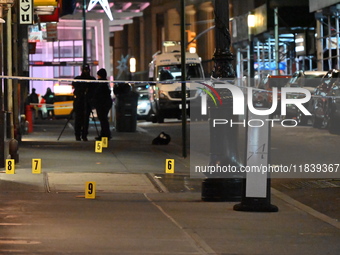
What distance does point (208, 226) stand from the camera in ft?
29.2

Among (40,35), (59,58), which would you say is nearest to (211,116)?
(40,35)

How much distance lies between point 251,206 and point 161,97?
26351 millimetres

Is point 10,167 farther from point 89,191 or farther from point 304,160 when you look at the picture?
point 304,160

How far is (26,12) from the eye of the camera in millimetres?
18453

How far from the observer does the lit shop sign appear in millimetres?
18281

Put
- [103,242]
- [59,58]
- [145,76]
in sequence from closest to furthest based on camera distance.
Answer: [103,242], [59,58], [145,76]

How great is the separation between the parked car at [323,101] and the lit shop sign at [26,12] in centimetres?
948

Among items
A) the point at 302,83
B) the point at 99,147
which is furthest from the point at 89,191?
the point at 302,83

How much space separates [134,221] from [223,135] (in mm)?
2424

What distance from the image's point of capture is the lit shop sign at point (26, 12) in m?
18.3

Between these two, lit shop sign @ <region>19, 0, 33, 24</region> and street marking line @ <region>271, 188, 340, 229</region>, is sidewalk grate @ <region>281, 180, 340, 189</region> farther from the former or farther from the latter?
lit shop sign @ <region>19, 0, 33, 24</region>

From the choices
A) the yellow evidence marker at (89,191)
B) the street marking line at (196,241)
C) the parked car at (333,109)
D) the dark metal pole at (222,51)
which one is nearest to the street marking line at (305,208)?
the street marking line at (196,241)

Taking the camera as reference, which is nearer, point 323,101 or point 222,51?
point 222,51

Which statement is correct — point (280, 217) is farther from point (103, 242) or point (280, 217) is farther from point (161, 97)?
point (161, 97)
